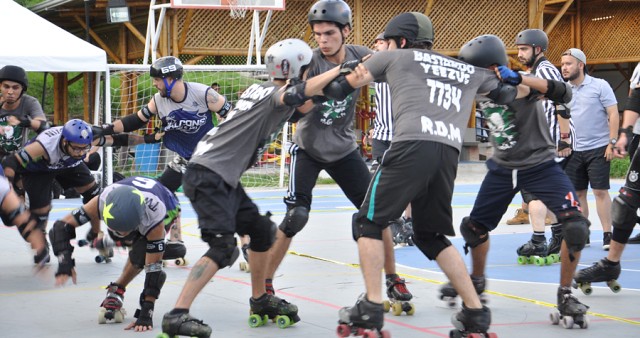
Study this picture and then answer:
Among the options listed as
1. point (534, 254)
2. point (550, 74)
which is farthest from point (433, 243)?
point (534, 254)

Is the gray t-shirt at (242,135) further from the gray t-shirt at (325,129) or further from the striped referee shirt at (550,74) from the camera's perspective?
the striped referee shirt at (550,74)

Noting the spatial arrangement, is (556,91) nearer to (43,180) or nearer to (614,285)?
(614,285)

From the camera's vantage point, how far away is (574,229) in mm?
6457

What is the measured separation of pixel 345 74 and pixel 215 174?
100 centimetres

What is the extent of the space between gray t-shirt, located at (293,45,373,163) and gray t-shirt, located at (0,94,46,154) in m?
3.60

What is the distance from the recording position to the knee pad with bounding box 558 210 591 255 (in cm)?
644

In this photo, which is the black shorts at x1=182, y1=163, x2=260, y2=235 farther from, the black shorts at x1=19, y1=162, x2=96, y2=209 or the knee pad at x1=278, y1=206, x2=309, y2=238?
the black shorts at x1=19, y1=162, x2=96, y2=209

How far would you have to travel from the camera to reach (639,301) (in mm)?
7203

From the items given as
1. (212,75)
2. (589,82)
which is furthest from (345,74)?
(212,75)

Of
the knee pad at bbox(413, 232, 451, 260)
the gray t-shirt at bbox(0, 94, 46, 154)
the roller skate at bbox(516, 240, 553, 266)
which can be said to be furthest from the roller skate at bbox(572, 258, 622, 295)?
the gray t-shirt at bbox(0, 94, 46, 154)

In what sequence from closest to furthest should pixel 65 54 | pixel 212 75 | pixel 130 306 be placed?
pixel 130 306
pixel 65 54
pixel 212 75

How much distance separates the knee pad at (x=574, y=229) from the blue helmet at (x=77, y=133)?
3846mm

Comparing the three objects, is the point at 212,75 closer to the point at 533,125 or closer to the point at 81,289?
the point at 81,289

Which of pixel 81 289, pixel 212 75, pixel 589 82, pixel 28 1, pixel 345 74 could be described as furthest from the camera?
pixel 28 1
